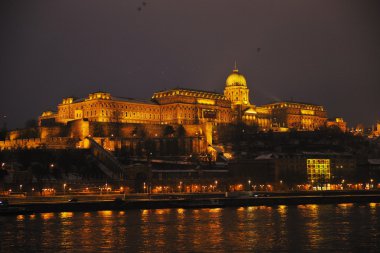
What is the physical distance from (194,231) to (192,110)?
8043 centimetres

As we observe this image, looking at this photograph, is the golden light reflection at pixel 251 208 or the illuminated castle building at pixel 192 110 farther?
the illuminated castle building at pixel 192 110

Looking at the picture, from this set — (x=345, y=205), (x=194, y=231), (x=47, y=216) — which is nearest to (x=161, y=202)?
(x=47, y=216)

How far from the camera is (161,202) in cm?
6438

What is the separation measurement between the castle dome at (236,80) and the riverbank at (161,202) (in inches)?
2694

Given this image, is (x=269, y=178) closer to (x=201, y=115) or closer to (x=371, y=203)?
(x=371, y=203)

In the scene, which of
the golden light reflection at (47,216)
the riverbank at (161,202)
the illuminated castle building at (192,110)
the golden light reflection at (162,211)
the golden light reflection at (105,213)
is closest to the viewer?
the golden light reflection at (47,216)

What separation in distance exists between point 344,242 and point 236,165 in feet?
171

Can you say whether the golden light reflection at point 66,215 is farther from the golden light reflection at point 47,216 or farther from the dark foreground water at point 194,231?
the golden light reflection at point 47,216

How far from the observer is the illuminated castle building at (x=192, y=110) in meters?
113

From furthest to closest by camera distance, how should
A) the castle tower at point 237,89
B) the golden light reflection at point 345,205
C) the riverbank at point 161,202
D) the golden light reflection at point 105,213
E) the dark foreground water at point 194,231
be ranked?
the castle tower at point 237,89 → the golden light reflection at point 345,205 → the riverbank at point 161,202 → the golden light reflection at point 105,213 → the dark foreground water at point 194,231

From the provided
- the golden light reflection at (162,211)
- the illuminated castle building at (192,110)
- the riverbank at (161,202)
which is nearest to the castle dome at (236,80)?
the illuminated castle building at (192,110)

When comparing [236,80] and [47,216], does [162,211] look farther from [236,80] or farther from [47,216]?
[236,80]

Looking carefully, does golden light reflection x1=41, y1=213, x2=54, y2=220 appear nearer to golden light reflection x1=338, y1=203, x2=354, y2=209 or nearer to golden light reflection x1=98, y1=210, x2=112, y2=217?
golden light reflection x1=98, y1=210, x2=112, y2=217

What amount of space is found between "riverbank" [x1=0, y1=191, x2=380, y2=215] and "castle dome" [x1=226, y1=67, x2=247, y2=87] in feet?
225
